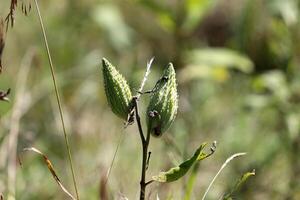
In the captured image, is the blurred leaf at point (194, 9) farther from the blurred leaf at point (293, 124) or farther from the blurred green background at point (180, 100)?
the blurred leaf at point (293, 124)

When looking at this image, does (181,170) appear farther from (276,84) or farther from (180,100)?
(180,100)

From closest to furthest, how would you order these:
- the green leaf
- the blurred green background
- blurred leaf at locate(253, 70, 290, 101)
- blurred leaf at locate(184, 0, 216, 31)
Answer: the green leaf, the blurred green background, blurred leaf at locate(253, 70, 290, 101), blurred leaf at locate(184, 0, 216, 31)

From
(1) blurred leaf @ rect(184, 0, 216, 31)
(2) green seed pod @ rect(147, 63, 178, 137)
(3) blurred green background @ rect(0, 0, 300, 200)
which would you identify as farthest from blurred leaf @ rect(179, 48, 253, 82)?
(2) green seed pod @ rect(147, 63, 178, 137)

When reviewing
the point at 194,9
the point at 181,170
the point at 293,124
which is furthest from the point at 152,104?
the point at 194,9

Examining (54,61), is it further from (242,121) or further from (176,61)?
(242,121)

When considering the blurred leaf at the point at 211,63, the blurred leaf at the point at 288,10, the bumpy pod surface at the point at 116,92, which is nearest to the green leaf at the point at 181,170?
the bumpy pod surface at the point at 116,92

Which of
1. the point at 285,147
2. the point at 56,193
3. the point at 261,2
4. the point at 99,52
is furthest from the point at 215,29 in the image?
the point at 56,193

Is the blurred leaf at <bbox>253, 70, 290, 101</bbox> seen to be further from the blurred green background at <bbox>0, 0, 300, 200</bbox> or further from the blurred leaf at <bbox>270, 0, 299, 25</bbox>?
the blurred leaf at <bbox>270, 0, 299, 25</bbox>
